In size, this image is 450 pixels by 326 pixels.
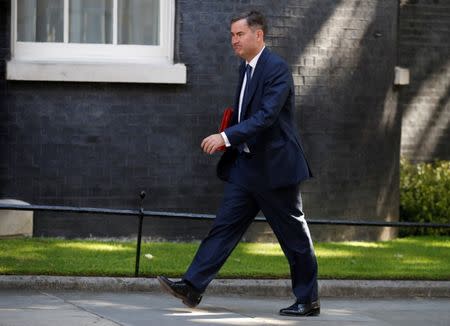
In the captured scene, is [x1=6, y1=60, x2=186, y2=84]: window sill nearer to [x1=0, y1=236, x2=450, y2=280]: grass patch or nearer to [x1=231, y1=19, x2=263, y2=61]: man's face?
[x1=0, y1=236, x2=450, y2=280]: grass patch

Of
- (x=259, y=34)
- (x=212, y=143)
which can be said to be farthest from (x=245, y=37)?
(x=212, y=143)

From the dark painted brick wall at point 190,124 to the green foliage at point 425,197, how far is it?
1.41 meters

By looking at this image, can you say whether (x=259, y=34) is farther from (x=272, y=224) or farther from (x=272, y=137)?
(x=272, y=224)

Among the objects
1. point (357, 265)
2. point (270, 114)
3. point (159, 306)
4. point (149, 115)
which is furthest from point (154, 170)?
point (270, 114)

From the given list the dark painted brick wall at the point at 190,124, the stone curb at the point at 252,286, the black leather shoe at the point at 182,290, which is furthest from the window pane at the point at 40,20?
the black leather shoe at the point at 182,290

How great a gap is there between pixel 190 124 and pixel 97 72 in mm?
1066

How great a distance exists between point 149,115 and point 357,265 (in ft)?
8.41

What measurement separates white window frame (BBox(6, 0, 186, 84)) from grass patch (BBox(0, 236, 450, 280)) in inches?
61.8

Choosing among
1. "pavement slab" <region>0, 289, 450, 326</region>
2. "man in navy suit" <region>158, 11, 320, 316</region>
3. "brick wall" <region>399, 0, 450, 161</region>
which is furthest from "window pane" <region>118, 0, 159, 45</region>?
"brick wall" <region>399, 0, 450, 161</region>

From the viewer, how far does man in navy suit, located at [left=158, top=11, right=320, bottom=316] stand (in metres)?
8.34

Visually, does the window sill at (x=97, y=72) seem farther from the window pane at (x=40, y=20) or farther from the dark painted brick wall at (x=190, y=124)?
the window pane at (x=40, y=20)

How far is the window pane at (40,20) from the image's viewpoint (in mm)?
12008

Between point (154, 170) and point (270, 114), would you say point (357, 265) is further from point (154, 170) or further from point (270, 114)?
point (270, 114)

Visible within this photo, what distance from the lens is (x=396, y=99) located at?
1362 centimetres
